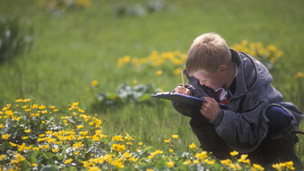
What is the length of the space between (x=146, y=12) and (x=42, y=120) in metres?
7.60

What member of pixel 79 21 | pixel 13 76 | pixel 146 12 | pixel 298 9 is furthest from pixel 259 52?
pixel 79 21

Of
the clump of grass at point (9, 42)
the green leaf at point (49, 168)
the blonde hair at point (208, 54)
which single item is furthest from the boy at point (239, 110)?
the clump of grass at point (9, 42)

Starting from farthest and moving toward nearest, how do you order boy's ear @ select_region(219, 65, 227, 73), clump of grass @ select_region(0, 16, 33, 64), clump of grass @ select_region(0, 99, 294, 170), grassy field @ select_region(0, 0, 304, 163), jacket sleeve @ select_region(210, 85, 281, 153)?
clump of grass @ select_region(0, 16, 33, 64) → grassy field @ select_region(0, 0, 304, 163) → boy's ear @ select_region(219, 65, 227, 73) → jacket sleeve @ select_region(210, 85, 281, 153) → clump of grass @ select_region(0, 99, 294, 170)

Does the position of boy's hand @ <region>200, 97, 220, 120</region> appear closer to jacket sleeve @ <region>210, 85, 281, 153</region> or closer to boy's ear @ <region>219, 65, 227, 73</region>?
jacket sleeve @ <region>210, 85, 281, 153</region>

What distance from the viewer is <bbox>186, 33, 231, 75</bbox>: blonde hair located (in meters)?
2.17

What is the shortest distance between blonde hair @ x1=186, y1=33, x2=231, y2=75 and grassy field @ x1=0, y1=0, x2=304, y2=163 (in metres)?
0.76

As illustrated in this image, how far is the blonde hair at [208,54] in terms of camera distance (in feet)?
7.13

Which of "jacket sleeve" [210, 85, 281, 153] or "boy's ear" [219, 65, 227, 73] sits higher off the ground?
"boy's ear" [219, 65, 227, 73]

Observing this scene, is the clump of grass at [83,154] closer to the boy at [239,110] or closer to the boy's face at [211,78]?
the boy at [239,110]

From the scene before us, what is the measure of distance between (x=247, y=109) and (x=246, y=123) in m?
0.12

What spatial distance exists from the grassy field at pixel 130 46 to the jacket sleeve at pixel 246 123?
1.88 feet

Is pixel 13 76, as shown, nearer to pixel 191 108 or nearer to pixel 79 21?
pixel 191 108

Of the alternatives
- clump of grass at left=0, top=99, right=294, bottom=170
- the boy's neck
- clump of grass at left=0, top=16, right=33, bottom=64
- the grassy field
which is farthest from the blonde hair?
clump of grass at left=0, top=16, right=33, bottom=64

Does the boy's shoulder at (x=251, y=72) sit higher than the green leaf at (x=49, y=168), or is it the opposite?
the boy's shoulder at (x=251, y=72)
